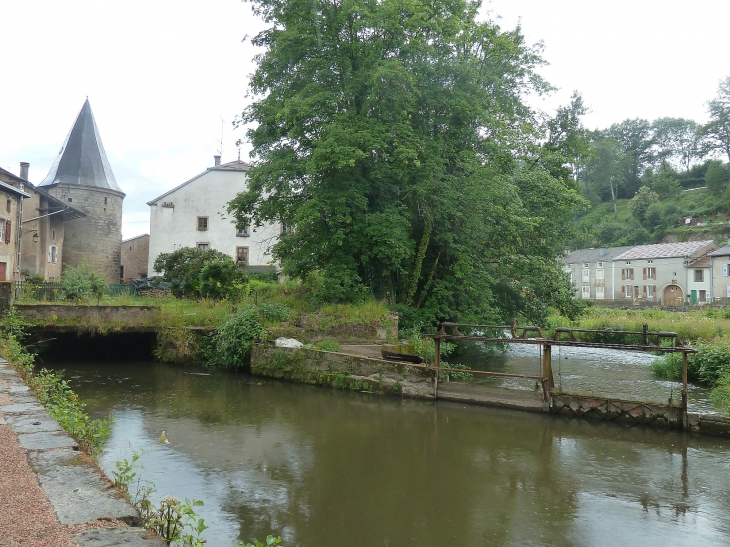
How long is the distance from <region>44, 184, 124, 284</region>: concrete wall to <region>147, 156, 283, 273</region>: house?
145 inches

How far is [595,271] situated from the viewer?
2432 inches

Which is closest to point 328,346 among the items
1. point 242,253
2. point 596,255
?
point 242,253

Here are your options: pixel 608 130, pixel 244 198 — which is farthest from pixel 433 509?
pixel 608 130

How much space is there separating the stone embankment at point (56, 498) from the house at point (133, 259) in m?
43.9

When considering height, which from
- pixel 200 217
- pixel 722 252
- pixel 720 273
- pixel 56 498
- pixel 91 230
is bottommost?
pixel 56 498

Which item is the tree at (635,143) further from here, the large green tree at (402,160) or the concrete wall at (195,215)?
the large green tree at (402,160)

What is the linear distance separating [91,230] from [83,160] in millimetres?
5431

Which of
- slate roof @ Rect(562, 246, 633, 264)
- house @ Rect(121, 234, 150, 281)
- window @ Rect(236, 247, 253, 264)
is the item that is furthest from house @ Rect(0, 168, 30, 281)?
slate roof @ Rect(562, 246, 633, 264)

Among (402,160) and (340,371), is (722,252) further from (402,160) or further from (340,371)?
(340,371)

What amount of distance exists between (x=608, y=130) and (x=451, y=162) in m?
81.7

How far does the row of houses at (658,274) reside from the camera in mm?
47844

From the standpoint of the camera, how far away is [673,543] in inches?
242

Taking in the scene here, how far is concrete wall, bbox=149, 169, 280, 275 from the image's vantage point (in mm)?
40406

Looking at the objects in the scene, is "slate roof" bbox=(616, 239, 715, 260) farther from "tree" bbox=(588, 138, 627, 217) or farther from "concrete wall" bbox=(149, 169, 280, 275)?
"concrete wall" bbox=(149, 169, 280, 275)
